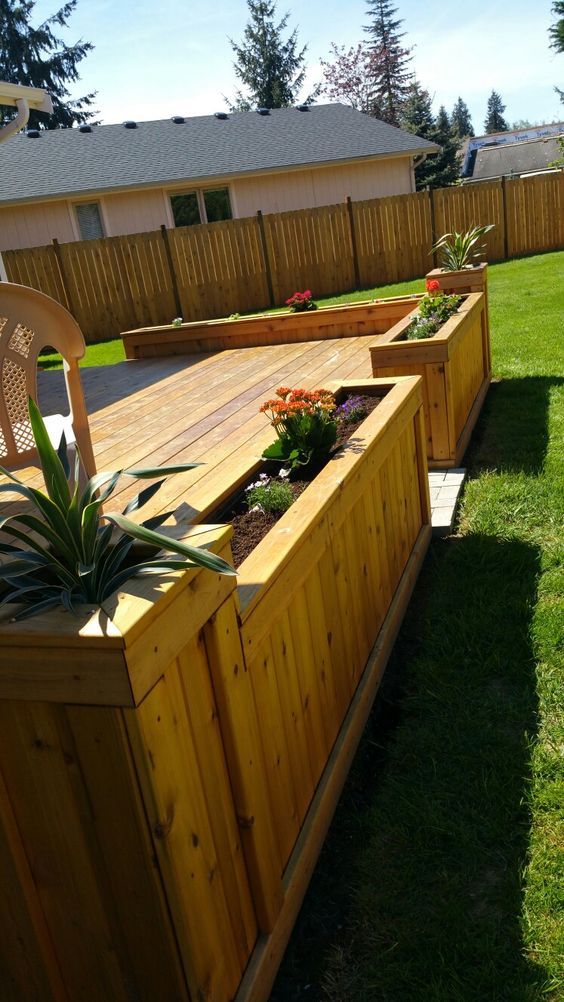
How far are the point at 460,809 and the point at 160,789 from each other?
1167 millimetres

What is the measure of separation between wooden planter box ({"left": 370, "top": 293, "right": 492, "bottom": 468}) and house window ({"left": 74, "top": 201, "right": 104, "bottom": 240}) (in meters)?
14.5

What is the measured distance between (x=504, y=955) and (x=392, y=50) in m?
56.2

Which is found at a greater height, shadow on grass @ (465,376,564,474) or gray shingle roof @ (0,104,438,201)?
gray shingle roof @ (0,104,438,201)

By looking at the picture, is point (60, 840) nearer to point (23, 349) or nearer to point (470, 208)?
point (23, 349)

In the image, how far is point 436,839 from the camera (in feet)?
7.04

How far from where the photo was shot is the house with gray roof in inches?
690

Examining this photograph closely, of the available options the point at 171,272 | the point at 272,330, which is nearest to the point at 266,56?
the point at 171,272

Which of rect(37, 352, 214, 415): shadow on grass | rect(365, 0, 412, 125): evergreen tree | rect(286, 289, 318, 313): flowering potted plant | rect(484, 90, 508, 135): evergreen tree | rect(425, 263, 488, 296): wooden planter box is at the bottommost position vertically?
rect(37, 352, 214, 415): shadow on grass

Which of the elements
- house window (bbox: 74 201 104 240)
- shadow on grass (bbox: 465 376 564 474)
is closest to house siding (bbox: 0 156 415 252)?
house window (bbox: 74 201 104 240)

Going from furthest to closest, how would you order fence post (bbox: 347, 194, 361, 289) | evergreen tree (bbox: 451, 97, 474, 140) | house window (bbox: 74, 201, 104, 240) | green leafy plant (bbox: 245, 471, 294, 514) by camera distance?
evergreen tree (bbox: 451, 97, 474, 140) < house window (bbox: 74, 201, 104, 240) < fence post (bbox: 347, 194, 361, 289) < green leafy plant (bbox: 245, 471, 294, 514)

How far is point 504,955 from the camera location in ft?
5.90

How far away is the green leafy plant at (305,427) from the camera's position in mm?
2898

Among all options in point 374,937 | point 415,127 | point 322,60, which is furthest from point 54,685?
point 322,60

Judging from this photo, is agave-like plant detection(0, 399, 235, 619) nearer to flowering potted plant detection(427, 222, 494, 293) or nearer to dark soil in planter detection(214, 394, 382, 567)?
dark soil in planter detection(214, 394, 382, 567)
